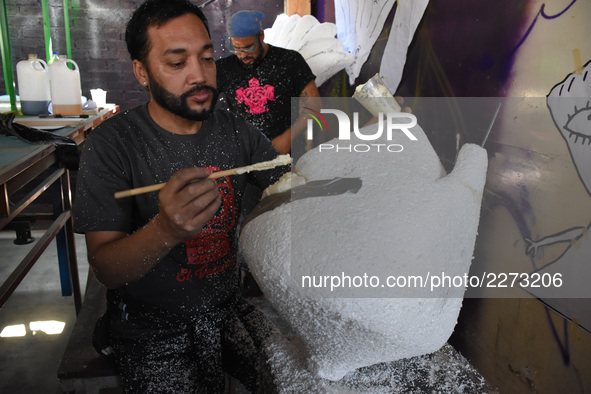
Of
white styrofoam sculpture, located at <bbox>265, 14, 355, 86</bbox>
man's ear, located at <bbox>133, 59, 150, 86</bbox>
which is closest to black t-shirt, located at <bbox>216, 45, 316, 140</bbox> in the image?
white styrofoam sculpture, located at <bbox>265, 14, 355, 86</bbox>

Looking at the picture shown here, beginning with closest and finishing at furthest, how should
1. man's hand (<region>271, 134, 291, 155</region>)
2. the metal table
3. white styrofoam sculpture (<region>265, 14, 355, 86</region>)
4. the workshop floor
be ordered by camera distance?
the metal table, the workshop floor, man's hand (<region>271, 134, 291, 155</region>), white styrofoam sculpture (<region>265, 14, 355, 86</region>)

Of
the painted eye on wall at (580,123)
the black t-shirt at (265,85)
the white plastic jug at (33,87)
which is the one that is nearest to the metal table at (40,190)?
the white plastic jug at (33,87)

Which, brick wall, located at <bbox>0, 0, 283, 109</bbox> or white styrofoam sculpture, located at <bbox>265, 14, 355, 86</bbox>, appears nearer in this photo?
white styrofoam sculpture, located at <bbox>265, 14, 355, 86</bbox>

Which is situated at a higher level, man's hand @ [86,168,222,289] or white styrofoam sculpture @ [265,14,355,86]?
white styrofoam sculpture @ [265,14,355,86]

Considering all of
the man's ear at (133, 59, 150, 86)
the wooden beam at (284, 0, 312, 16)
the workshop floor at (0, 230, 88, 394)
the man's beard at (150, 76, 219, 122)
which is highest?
the wooden beam at (284, 0, 312, 16)

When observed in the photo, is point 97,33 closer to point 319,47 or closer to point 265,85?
point 319,47

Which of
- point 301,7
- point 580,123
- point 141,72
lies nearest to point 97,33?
point 301,7

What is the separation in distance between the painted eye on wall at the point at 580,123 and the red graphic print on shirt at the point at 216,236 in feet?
3.09

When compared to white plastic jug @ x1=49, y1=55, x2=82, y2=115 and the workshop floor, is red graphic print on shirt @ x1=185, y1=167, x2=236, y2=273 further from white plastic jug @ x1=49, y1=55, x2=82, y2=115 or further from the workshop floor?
white plastic jug @ x1=49, y1=55, x2=82, y2=115

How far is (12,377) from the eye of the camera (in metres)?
2.22

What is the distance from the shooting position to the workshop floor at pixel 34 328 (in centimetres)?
222

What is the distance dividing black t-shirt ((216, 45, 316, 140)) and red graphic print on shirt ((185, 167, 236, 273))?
1.31 meters

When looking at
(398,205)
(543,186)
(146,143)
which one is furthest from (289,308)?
(543,186)

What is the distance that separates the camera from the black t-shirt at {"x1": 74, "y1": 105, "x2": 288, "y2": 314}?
1.20 m
